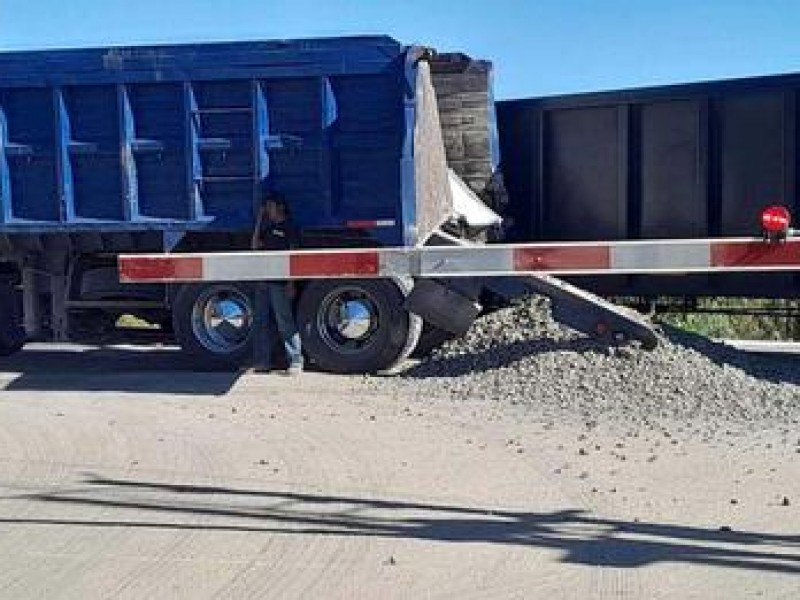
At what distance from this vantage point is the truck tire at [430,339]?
12625 millimetres

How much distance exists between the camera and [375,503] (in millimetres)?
7266

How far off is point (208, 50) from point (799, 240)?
252 inches

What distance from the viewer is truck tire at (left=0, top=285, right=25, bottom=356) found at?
13.6 metres

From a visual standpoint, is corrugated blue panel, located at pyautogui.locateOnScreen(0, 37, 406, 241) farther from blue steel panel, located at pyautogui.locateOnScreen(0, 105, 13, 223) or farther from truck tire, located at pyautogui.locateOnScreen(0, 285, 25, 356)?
truck tire, located at pyautogui.locateOnScreen(0, 285, 25, 356)

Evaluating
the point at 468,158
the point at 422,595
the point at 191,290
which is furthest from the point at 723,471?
the point at 468,158

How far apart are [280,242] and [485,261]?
11.0 ft

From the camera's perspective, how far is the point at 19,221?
12523 millimetres

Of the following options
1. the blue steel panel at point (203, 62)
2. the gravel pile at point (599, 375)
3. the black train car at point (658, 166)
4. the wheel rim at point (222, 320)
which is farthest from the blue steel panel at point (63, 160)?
the black train car at point (658, 166)

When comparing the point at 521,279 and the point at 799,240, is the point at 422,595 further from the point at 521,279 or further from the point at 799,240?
the point at 521,279

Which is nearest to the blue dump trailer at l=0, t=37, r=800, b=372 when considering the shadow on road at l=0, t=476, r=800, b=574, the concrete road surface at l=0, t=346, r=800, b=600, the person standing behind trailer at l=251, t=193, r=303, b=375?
the person standing behind trailer at l=251, t=193, r=303, b=375

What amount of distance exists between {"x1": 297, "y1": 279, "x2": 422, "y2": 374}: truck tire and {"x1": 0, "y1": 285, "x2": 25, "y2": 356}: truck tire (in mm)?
3497

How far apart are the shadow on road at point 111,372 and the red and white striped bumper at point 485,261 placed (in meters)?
Result: 1.84

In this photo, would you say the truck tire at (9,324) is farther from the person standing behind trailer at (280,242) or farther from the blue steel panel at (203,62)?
the person standing behind trailer at (280,242)

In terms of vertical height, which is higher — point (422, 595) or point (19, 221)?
point (19, 221)
